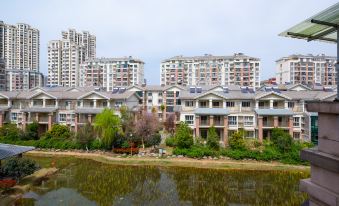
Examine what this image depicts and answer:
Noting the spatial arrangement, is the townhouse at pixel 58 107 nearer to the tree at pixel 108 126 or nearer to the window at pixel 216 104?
the tree at pixel 108 126

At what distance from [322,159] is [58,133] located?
3348cm

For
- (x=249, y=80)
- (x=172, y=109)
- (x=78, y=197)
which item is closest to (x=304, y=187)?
(x=78, y=197)

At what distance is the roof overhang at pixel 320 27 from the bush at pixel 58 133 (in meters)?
32.7

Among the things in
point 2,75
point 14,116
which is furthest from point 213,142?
point 2,75

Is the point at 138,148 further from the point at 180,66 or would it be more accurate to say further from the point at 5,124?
the point at 180,66

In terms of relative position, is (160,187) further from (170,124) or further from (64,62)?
(64,62)

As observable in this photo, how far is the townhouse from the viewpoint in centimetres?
3697

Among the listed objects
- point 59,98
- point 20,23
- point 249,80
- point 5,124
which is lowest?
point 5,124

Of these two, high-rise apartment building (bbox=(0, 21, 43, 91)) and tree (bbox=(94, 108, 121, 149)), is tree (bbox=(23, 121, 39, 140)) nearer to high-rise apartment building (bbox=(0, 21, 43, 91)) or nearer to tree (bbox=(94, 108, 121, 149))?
tree (bbox=(94, 108, 121, 149))

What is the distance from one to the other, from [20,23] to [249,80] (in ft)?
261

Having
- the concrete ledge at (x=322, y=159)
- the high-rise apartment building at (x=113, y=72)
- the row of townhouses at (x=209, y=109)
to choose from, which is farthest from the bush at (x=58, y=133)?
the high-rise apartment building at (x=113, y=72)

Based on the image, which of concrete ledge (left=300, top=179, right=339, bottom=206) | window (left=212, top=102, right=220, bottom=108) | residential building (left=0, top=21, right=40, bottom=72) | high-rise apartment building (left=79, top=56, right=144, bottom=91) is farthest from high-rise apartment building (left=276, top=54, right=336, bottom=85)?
residential building (left=0, top=21, right=40, bottom=72)

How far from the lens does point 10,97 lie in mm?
40594

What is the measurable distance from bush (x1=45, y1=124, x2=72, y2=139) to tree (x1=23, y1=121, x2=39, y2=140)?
7.74 ft
